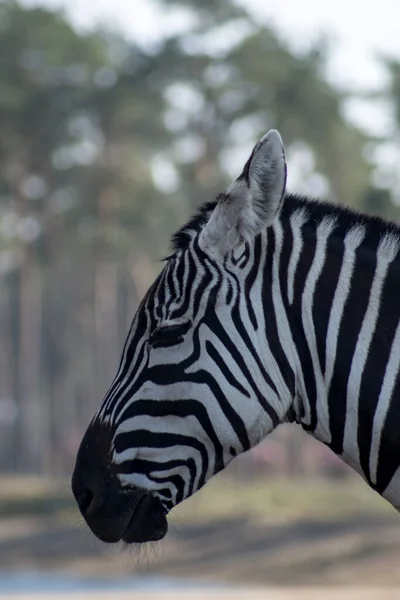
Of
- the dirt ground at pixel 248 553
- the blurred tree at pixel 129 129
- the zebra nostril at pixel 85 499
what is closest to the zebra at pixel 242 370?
the zebra nostril at pixel 85 499

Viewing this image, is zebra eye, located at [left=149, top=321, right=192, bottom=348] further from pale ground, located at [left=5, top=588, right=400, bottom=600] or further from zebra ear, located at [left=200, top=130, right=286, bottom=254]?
pale ground, located at [left=5, top=588, right=400, bottom=600]

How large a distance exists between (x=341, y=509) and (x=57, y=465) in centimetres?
1941

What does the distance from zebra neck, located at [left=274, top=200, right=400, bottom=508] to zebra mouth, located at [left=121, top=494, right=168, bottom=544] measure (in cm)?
37

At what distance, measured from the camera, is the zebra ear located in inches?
104

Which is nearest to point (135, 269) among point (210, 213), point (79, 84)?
point (79, 84)

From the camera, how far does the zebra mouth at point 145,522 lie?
2703mm

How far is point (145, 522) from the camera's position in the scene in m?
2.71

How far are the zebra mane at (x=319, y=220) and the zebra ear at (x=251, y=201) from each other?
89 millimetres

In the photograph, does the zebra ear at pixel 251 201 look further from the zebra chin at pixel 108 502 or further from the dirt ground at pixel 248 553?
the dirt ground at pixel 248 553

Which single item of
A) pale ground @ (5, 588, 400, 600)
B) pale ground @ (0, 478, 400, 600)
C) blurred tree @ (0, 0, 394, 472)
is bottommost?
pale ground @ (0, 478, 400, 600)

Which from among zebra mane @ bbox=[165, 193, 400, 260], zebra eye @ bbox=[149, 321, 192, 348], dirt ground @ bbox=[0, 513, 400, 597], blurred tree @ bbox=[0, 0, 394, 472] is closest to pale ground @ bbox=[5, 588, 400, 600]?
dirt ground @ bbox=[0, 513, 400, 597]

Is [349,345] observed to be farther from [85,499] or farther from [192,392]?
[85,499]

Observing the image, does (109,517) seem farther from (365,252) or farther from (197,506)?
(197,506)

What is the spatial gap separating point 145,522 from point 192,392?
0.30 metres
